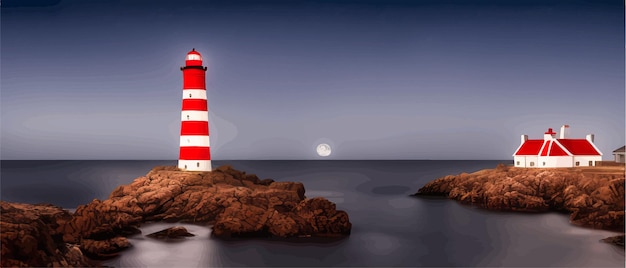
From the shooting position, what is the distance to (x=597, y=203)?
26281 millimetres

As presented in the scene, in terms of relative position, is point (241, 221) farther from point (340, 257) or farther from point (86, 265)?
point (86, 265)

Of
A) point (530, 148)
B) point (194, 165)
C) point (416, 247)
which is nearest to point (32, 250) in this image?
point (416, 247)

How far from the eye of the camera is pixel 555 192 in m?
30.8

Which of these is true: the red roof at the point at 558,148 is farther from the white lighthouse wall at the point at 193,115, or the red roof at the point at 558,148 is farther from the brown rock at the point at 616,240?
the white lighthouse wall at the point at 193,115

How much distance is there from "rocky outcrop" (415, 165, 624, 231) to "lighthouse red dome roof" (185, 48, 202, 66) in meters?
18.2

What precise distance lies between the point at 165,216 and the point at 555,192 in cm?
2145

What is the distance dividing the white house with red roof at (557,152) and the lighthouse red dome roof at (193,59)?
79.4 ft

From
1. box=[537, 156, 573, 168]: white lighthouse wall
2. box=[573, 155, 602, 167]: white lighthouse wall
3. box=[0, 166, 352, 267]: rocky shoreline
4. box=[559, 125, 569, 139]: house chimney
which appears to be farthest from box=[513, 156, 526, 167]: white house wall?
box=[0, 166, 352, 267]: rocky shoreline

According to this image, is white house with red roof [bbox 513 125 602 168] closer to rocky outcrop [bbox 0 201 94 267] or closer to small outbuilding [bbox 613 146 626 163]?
small outbuilding [bbox 613 146 626 163]

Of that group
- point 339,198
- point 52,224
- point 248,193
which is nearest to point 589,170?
point 339,198

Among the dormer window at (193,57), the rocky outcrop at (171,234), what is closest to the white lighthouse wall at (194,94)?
the dormer window at (193,57)

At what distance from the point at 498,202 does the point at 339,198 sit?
1380cm

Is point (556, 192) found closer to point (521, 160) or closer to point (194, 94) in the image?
point (521, 160)

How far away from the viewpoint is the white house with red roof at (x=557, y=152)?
36.9 m
